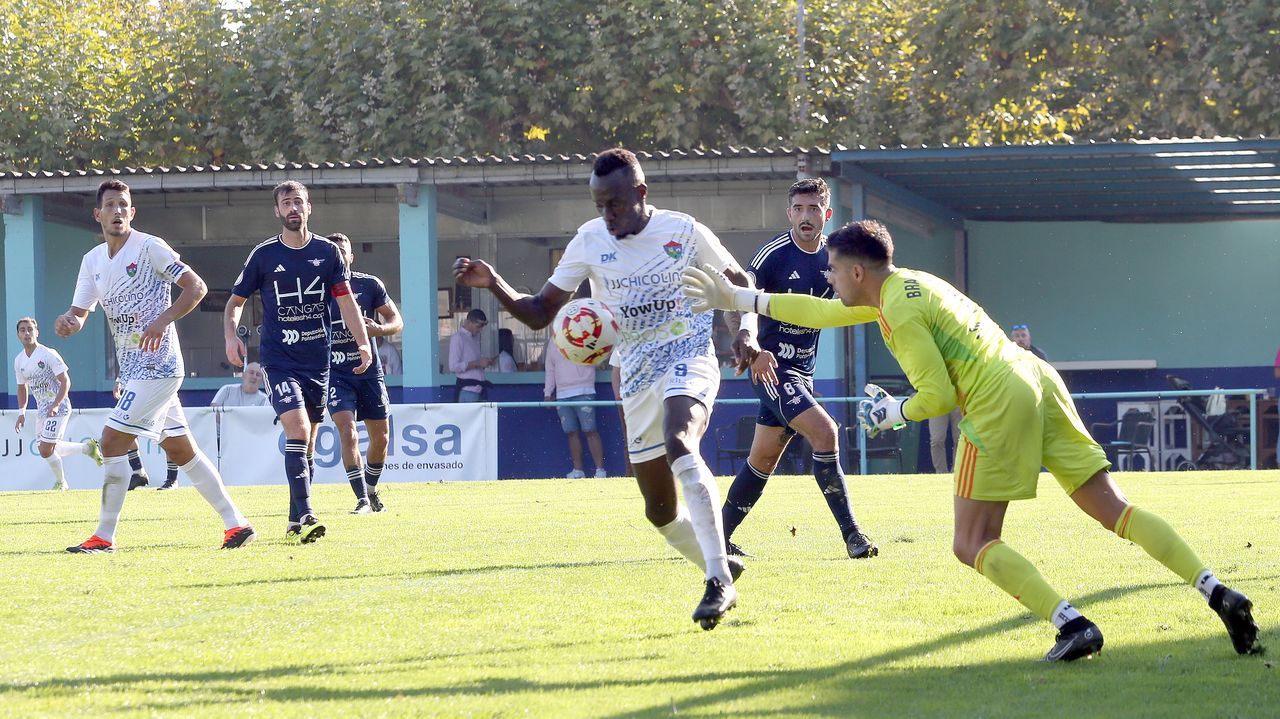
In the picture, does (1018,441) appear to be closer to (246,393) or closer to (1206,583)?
(1206,583)

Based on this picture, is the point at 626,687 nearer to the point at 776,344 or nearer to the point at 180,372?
the point at 776,344

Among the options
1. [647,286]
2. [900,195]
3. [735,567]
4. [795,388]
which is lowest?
[735,567]

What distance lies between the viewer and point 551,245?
26156 mm

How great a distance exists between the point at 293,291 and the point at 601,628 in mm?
5648

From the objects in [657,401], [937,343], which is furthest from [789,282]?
[937,343]

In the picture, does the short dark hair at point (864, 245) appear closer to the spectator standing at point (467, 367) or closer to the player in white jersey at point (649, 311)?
the player in white jersey at point (649, 311)

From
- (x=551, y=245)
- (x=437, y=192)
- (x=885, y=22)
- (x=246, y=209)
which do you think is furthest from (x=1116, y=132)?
(x=246, y=209)

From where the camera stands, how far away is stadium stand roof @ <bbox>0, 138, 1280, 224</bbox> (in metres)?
21.3

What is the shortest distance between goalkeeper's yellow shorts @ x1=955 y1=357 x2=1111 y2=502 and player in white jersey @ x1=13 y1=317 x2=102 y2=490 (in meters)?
15.3

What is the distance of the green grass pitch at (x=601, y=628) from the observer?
16.7 feet

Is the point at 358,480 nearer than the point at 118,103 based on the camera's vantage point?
Yes

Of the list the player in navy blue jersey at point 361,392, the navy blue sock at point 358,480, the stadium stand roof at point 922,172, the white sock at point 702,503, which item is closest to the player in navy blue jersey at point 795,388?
the white sock at point 702,503

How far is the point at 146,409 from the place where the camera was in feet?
33.0

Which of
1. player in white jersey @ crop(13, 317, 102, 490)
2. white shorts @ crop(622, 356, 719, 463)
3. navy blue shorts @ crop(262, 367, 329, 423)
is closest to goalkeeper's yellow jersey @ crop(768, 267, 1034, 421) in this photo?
white shorts @ crop(622, 356, 719, 463)
